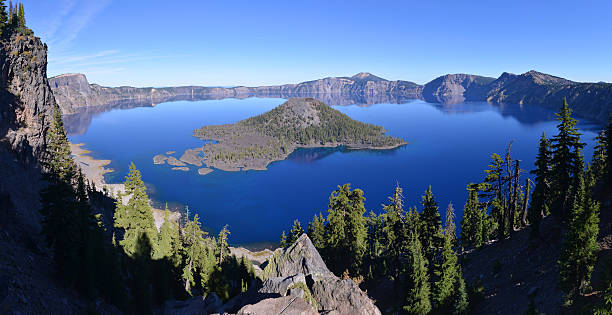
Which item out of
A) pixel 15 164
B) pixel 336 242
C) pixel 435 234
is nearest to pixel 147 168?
pixel 15 164

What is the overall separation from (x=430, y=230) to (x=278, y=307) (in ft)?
115

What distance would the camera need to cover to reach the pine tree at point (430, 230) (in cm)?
4619

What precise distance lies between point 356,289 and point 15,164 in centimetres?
6487

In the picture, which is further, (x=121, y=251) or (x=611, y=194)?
(x=121, y=251)

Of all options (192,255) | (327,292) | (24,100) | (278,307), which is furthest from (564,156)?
(24,100)

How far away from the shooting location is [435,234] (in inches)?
1832

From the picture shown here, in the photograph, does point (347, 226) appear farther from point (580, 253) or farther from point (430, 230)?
point (580, 253)

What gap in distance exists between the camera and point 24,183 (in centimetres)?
5178

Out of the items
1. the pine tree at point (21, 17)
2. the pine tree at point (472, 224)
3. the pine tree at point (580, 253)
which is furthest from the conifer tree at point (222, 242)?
the pine tree at point (21, 17)

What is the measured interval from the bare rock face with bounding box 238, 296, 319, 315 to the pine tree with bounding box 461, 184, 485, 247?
5119 centimetres

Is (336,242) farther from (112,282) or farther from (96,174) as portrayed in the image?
(96,174)

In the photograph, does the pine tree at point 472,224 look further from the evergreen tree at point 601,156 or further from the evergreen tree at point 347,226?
the evergreen tree at point 347,226

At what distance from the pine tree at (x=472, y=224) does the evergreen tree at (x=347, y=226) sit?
25.5m

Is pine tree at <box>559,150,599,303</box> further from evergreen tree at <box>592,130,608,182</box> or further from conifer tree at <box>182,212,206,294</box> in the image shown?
conifer tree at <box>182,212,206,294</box>
